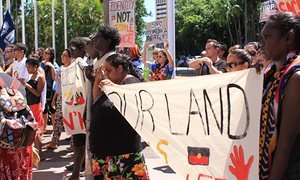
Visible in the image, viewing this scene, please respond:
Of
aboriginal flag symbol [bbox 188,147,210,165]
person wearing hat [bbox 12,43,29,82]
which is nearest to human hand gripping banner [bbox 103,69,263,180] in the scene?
aboriginal flag symbol [bbox 188,147,210,165]

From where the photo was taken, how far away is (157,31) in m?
7.91

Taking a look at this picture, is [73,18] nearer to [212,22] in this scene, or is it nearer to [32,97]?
[212,22]

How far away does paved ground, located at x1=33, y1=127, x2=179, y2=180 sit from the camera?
6.08 meters

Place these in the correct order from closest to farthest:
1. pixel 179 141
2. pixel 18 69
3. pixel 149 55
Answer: pixel 179 141, pixel 18 69, pixel 149 55

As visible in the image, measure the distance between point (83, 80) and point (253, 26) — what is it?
37.3 m

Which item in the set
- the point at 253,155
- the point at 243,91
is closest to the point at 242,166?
A: the point at 253,155

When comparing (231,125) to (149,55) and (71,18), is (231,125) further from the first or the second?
(71,18)

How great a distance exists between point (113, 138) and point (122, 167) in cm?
24

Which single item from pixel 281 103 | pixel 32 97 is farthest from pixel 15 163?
pixel 32 97

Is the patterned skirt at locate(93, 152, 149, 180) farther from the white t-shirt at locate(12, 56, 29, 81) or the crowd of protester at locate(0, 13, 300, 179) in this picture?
the white t-shirt at locate(12, 56, 29, 81)

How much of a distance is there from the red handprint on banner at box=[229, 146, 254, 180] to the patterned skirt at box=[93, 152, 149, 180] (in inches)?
40.5

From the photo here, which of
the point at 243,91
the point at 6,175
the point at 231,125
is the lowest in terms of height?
the point at 6,175

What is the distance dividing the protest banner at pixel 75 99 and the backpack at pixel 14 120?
976 millimetres

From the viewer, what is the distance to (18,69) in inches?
299
